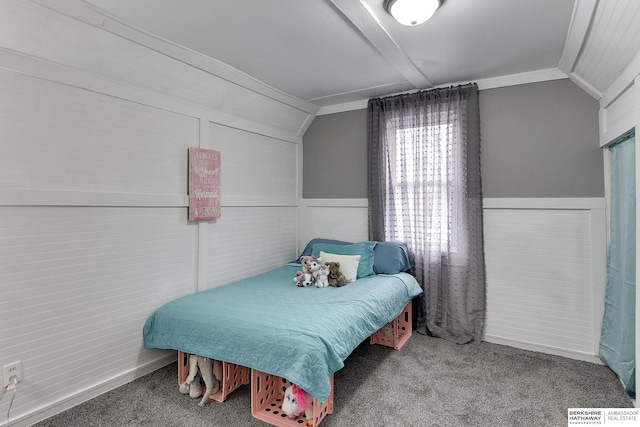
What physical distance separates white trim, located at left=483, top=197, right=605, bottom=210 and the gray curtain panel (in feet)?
0.47

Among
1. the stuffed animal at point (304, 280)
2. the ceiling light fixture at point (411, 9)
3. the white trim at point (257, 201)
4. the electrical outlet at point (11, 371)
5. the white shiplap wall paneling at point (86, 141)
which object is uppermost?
the ceiling light fixture at point (411, 9)

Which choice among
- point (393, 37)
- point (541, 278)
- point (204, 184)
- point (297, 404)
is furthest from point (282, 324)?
point (541, 278)

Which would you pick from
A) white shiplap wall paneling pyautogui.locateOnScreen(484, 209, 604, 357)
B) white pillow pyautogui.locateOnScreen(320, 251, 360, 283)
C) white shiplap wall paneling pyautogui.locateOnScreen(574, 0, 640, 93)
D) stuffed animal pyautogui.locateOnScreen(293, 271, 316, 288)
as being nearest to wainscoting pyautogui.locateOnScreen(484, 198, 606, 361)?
white shiplap wall paneling pyautogui.locateOnScreen(484, 209, 604, 357)

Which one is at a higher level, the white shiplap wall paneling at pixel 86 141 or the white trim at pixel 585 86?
the white trim at pixel 585 86

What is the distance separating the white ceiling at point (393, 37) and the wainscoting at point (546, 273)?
1.01 meters

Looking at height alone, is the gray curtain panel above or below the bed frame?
above

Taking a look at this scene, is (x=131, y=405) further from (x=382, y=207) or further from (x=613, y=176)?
(x=613, y=176)

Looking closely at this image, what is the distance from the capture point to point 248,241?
3393mm

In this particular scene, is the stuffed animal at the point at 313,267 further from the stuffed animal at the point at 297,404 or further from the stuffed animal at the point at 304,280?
the stuffed animal at the point at 297,404

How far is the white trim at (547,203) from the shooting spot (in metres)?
2.70

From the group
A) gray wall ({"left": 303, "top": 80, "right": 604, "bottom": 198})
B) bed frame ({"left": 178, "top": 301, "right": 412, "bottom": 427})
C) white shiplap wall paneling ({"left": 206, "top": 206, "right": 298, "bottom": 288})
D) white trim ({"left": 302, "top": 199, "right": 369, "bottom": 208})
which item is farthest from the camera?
white trim ({"left": 302, "top": 199, "right": 369, "bottom": 208})

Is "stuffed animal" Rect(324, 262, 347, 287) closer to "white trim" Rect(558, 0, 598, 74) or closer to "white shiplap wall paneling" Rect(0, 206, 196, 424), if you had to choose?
"white shiplap wall paneling" Rect(0, 206, 196, 424)

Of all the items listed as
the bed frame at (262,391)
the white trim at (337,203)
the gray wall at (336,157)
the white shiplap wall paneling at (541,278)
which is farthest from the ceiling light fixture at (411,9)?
the bed frame at (262,391)

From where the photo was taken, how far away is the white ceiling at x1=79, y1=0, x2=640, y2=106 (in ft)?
6.21
